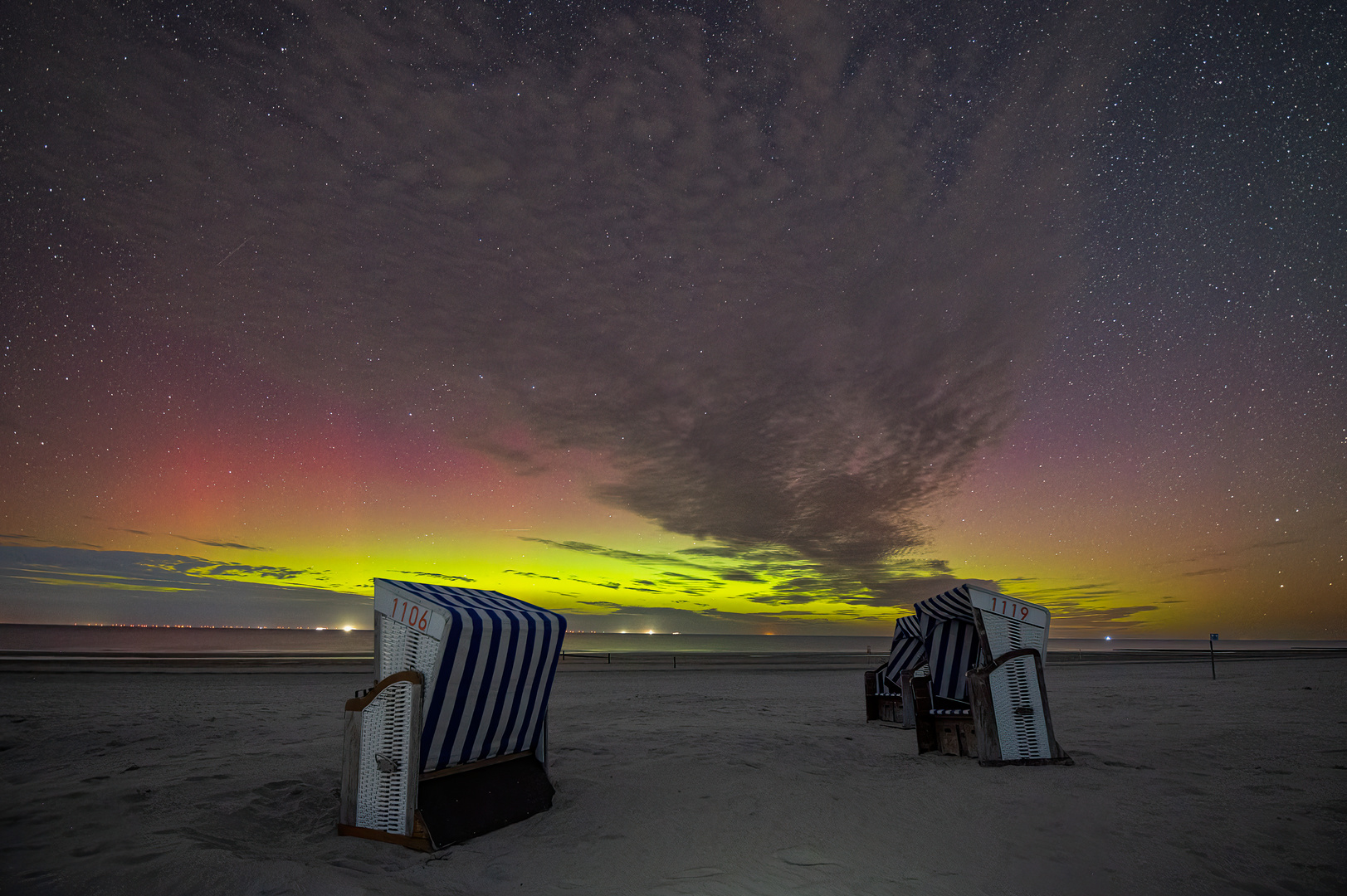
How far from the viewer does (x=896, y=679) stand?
13273mm

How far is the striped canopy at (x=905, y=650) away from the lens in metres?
12.9

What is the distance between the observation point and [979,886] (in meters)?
4.95

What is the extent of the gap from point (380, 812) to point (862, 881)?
14.3 ft

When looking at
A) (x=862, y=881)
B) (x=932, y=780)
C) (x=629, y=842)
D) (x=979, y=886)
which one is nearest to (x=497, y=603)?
(x=629, y=842)

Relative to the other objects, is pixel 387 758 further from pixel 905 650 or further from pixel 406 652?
pixel 905 650

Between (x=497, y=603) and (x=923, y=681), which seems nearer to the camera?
(x=497, y=603)

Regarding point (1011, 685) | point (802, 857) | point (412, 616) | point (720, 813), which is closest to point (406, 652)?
point (412, 616)

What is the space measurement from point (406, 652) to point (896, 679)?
414 inches

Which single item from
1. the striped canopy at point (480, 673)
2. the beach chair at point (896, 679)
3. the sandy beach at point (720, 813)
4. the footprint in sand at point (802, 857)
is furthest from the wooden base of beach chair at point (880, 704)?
the striped canopy at point (480, 673)

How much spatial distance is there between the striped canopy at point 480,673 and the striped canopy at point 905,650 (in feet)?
26.8

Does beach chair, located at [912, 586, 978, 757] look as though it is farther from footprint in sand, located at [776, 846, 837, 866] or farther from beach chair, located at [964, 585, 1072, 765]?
footprint in sand, located at [776, 846, 837, 866]

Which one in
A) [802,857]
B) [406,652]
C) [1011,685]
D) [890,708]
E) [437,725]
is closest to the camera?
[802,857]

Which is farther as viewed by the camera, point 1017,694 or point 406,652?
point 1017,694

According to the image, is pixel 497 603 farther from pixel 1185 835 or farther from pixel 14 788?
pixel 1185 835
